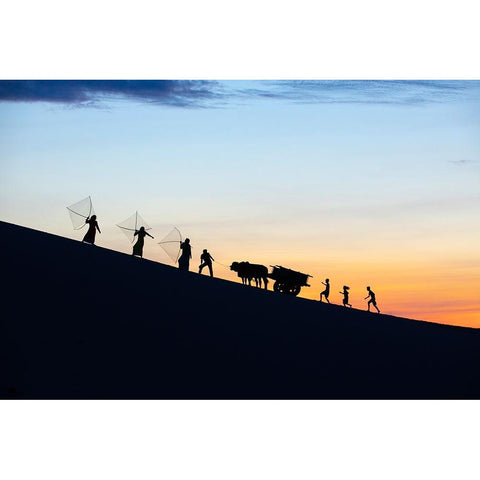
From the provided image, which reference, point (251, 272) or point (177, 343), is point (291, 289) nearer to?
point (251, 272)

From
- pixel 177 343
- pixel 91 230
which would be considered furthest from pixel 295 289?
pixel 177 343

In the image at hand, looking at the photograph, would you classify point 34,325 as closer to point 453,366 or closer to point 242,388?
point 242,388

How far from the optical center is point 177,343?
18844 mm

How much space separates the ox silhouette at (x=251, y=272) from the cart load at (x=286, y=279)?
270 mm

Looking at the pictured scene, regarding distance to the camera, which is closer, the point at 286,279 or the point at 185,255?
the point at 185,255

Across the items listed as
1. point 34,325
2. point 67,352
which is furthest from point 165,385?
point 34,325

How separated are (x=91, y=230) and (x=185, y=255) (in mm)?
3583

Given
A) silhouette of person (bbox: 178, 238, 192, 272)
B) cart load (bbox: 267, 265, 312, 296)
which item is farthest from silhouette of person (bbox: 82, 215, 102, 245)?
cart load (bbox: 267, 265, 312, 296)

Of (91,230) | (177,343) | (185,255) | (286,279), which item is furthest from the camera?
(286,279)

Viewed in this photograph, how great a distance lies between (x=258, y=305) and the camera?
25.0 metres

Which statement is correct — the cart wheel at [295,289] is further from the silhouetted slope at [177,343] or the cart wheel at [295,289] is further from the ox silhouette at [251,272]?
the silhouetted slope at [177,343]

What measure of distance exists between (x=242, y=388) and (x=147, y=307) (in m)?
5.40

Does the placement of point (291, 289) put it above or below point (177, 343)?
above

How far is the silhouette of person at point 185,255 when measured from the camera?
28.9 meters
